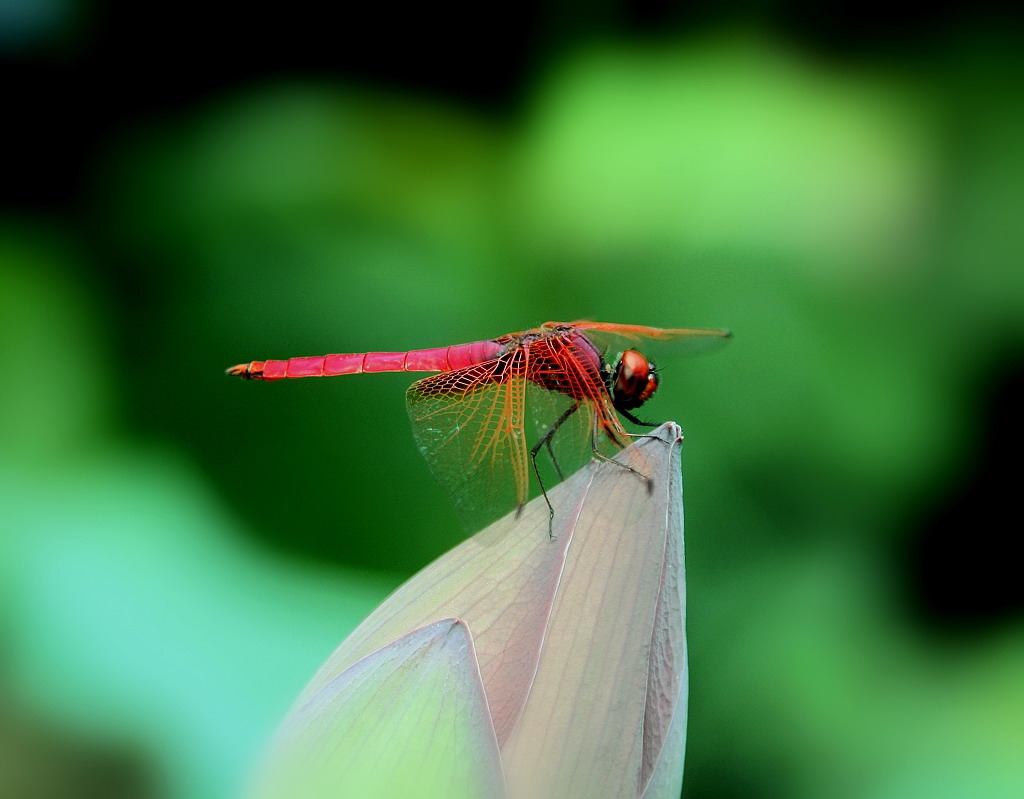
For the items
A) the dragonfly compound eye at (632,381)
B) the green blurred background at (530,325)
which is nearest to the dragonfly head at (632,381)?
the dragonfly compound eye at (632,381)

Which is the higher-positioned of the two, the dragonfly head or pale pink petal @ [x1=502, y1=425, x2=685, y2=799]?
the dragonfly head

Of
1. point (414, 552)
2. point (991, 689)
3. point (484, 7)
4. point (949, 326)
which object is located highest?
point (484, 7)

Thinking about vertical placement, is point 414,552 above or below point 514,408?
below

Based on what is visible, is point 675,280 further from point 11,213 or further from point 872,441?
point 11,213

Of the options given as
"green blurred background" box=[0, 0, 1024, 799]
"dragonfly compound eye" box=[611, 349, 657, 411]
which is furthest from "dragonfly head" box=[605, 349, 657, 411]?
"green blurred background" box=[0, 0, 1024, 799]

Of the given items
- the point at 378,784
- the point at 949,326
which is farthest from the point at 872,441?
the point at 378,784

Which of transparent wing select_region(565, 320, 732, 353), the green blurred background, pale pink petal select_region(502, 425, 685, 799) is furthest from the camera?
the green blurred background

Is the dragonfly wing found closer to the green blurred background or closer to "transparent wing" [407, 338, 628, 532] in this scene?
"transparent wing" [407, 338, 628, 532]

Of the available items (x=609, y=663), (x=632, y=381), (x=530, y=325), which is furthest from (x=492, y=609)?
(x=530, y=325)
